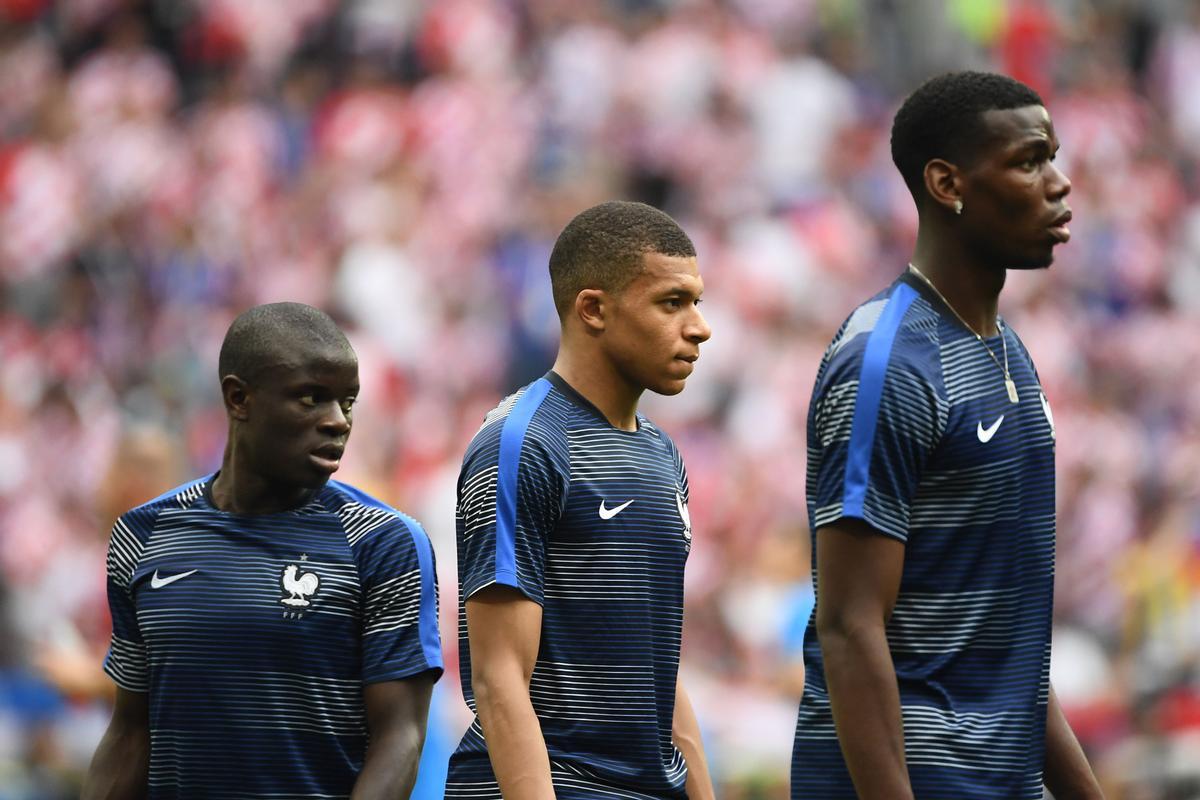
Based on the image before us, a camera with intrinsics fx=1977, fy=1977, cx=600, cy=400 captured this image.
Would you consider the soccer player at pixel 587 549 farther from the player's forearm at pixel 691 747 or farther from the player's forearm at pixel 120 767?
the player's forearm at pixel 120 767

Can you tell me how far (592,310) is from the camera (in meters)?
4.14

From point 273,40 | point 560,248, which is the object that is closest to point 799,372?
point 273,40

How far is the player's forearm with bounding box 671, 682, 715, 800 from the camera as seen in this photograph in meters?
4.22

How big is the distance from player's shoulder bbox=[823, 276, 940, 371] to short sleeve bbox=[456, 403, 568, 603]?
0.62 meters

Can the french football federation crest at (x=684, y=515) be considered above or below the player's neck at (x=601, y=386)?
below

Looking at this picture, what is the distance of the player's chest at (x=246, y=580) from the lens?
4129mm

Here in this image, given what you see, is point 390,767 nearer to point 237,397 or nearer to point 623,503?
point 623,503

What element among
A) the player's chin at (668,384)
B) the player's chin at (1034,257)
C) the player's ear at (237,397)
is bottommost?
the player's chin at (668,384)

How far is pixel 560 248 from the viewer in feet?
13.9

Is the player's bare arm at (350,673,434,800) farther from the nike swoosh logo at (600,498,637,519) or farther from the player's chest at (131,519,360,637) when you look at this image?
the nike swoosh logo at (600,498,637,519)

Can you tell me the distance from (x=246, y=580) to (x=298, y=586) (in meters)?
0.12

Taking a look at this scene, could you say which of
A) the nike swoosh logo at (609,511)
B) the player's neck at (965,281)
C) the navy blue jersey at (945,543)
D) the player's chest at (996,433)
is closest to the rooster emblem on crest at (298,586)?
the nike swoosh logo at (609,511)

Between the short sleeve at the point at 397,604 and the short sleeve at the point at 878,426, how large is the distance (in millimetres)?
860

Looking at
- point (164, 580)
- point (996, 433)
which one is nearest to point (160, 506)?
point (164, 580)
